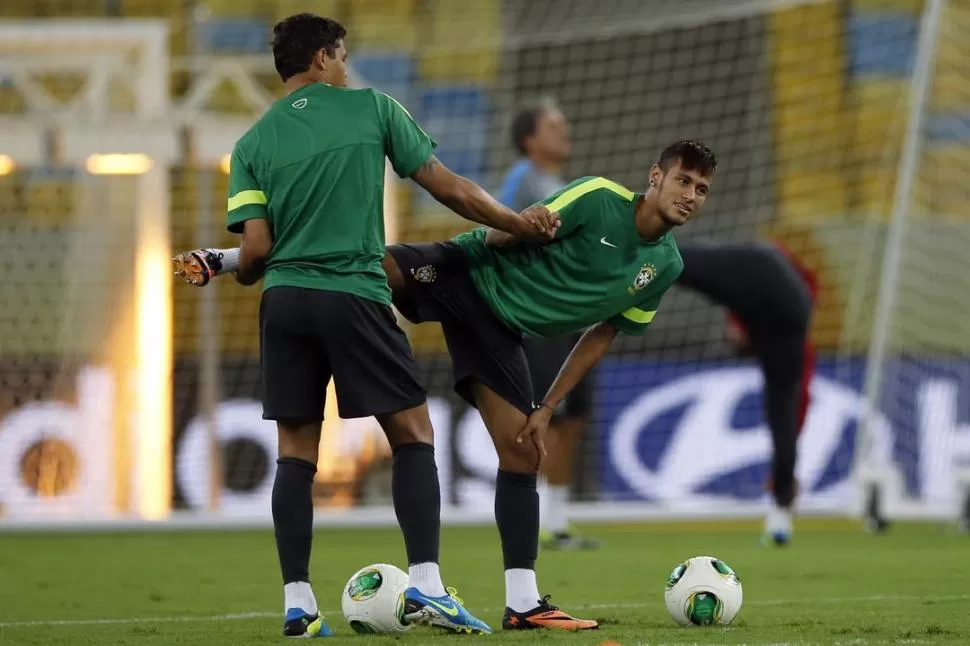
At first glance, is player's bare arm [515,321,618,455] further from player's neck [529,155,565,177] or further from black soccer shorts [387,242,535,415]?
player's neck [529,155,565,177]

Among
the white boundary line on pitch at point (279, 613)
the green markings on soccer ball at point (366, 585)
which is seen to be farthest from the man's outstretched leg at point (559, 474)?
the green markings on soccer ball at point (366, 585)

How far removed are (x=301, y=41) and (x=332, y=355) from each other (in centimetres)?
85

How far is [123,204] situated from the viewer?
11352 mm

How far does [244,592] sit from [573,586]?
1.19 m

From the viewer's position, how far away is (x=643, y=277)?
4.84m

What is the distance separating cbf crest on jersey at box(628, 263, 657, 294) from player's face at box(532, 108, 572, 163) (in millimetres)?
3136

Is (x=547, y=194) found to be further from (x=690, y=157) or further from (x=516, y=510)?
(x=516, y=510)

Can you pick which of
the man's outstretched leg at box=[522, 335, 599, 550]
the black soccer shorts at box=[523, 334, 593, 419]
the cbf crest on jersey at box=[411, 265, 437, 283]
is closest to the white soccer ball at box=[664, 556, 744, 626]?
the cbf crest on jersey at box=[411, 265, 437, 283]

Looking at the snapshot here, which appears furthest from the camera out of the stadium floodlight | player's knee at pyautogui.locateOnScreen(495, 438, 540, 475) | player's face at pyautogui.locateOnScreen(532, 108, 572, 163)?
the stadium floodlight

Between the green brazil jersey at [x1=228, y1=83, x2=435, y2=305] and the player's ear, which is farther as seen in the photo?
the player's ear

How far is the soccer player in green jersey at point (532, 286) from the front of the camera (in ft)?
15.4

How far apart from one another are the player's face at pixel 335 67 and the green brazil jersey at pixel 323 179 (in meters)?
0.07

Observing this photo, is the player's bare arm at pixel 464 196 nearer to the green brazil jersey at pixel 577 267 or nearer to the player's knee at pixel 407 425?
the green brazil jersey at pixel 577 267

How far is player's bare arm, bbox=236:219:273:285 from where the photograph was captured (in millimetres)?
4363
